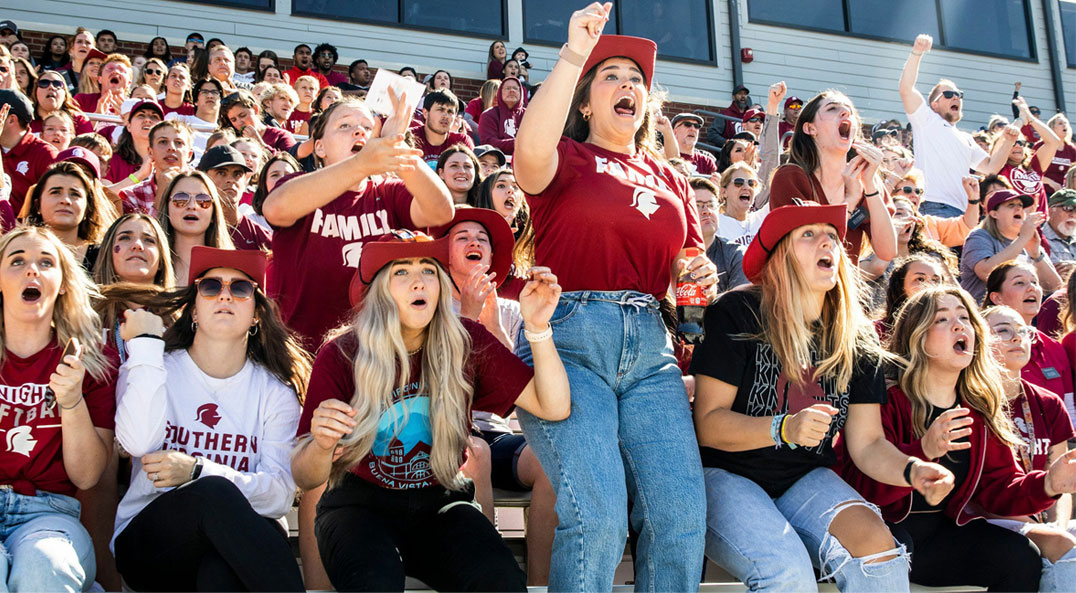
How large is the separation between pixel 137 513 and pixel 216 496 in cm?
39

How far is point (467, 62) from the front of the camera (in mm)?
13312

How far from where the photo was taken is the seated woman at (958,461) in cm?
340

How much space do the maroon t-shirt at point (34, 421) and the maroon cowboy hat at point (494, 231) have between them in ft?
5.01

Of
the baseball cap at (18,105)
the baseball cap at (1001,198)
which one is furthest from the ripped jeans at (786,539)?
the baseball cap at (18,105)

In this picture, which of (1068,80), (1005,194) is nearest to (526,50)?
(1005,194)

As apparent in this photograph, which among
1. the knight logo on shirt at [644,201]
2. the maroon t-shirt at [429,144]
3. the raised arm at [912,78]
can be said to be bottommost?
the knight logo on shirt at [644,201]

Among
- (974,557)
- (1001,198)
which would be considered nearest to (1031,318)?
(1001,198)

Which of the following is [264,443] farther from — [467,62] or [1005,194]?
[467,62]

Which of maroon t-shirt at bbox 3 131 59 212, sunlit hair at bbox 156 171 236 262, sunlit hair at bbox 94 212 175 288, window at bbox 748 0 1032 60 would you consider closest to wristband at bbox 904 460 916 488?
sunlit hair at bbox 94 212 175 288

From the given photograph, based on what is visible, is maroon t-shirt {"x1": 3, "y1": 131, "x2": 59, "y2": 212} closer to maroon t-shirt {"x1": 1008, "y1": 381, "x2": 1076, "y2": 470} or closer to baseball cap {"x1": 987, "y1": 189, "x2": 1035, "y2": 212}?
maroon t-shirt {"x1": 1008, "y1": 381, "x2": 1076, "y2": 470}

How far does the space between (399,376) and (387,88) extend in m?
1.06

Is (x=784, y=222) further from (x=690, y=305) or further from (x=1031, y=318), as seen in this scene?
(x=1031, y=318)

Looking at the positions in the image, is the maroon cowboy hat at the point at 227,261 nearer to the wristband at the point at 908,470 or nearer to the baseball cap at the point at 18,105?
the wristband at the point at 908,470

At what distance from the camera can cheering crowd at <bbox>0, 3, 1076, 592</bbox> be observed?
9.41 ft
